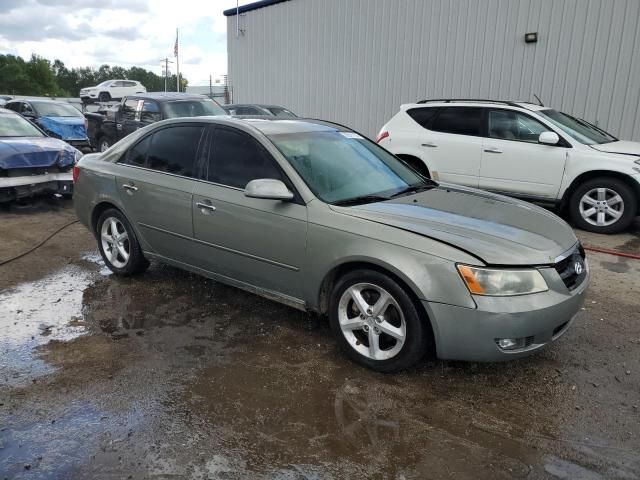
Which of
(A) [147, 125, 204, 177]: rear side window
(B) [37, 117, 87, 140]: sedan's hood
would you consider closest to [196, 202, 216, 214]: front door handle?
(A) [147, 125, 204, 177]: rear side window

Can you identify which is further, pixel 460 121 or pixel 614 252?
pixel 460 121

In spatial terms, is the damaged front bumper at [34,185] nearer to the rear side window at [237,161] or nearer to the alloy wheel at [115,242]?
the alloy wheel at [115,242]

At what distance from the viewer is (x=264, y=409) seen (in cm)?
312

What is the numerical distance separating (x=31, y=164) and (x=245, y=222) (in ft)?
19.3

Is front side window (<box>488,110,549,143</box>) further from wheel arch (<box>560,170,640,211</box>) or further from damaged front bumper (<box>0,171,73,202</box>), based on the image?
damaged front bumper (<box>0,171,73,202</box>)

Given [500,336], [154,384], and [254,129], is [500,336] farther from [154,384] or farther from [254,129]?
[254,129]

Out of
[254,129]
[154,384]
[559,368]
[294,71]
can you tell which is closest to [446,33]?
[294,71]

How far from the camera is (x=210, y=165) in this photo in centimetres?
439

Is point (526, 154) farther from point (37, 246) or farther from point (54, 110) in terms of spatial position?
point (54, 110)

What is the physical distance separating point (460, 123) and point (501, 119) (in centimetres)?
63

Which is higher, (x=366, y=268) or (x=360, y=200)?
(x=360, y=200)

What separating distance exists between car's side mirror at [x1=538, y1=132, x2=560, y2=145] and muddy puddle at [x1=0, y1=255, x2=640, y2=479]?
432 cm

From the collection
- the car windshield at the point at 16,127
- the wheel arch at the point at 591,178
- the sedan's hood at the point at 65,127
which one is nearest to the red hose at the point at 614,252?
the wheel arch at the point at 591,178

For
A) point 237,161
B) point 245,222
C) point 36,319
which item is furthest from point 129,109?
point 245,222
